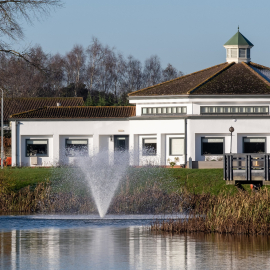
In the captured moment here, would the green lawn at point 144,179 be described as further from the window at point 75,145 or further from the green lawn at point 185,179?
the window at point 75,145

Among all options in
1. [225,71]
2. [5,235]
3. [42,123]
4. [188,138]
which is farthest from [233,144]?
[5,235]

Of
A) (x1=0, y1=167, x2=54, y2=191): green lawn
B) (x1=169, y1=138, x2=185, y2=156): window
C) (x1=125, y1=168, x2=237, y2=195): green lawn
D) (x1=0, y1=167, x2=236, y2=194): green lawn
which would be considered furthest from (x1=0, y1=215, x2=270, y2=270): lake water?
(x1=169, y1=138, x2=185, y2=156): window

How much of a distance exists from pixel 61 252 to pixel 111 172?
13.0 metres

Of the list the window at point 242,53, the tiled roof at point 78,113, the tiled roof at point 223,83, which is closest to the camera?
the tiled roof at point 223,83

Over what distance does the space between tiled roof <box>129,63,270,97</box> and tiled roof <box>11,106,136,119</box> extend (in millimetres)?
2072

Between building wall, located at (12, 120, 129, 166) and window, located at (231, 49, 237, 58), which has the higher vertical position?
window, located at (231, 49, 237, 58)

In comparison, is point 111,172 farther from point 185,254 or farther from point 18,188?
point 185,254

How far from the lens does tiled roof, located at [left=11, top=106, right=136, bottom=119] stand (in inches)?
2099

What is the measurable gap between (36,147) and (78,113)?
4.58 meters

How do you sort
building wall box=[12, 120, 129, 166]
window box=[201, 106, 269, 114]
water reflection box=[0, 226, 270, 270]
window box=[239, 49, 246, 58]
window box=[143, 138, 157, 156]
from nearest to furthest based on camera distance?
water reflection box=[0, 226, 270, 270]
window box=[201, 106, 269, 114]
window box=[143, 138, 157, 156]
building wall box=[12, 120, 129, 166]
window box=[239, 49, 246, 58]

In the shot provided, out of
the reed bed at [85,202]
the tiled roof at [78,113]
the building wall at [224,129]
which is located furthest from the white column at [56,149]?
the reed bed at [85,202]

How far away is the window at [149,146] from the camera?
167ft

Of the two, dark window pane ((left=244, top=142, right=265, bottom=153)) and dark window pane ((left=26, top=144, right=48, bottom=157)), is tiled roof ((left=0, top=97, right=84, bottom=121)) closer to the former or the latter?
dark window pane ((left=26, top=144, right=48, bottom=157))

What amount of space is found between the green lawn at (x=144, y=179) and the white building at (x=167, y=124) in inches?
373
